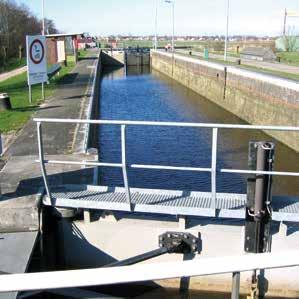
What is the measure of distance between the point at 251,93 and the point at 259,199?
1800 cm

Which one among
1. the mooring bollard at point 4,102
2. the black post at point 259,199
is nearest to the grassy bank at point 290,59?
the mooring bollard at point 4,102

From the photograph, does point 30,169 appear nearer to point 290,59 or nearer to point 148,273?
point 148,273

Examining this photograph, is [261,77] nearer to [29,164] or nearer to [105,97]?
[105,97]

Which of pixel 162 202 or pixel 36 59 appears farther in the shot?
pixel 36 59

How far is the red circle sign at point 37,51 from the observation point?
681 inches

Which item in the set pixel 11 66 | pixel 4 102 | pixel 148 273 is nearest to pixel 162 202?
pixel 148 273

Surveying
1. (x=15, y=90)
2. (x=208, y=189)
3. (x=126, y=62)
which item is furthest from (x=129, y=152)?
(x=126, y=62)

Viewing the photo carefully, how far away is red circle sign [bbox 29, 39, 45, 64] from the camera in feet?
56.7

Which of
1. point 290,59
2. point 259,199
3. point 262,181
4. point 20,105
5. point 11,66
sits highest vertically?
point 262,181

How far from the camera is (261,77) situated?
2230cm

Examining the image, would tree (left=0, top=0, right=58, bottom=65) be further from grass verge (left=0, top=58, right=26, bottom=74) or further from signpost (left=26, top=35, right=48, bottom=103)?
signpost (left=26, top=35, right=48, bottom=103)

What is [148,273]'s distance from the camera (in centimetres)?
164

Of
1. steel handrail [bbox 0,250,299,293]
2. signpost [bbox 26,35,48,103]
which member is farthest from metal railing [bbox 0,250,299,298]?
signpost [bbox 26,35,48,103]

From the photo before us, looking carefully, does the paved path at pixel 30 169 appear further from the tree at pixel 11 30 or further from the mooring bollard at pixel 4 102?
the tree at pixel 11 30
